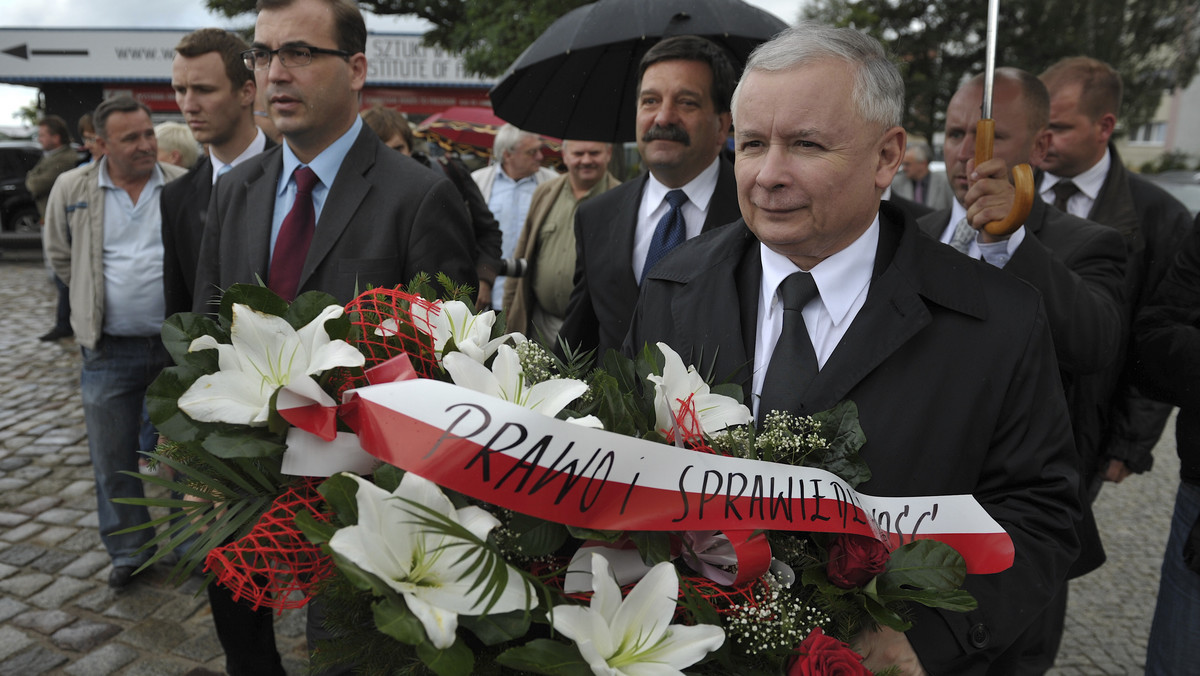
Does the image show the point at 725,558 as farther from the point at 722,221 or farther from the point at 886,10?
the point at 886,10

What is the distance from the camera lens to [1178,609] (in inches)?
111

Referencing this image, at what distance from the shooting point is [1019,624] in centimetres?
Answer: 177

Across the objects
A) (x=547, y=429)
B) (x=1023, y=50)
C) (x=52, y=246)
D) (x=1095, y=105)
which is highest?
(x=1023, y=50)

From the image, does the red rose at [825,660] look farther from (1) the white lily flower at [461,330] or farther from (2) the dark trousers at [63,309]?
(2) the dark trousers at [63,309]

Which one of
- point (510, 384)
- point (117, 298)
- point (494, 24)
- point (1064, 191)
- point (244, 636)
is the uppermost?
point (494, 24)

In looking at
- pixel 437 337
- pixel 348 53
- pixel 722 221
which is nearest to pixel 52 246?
pixel 348 53

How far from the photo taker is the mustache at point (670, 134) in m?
3.40

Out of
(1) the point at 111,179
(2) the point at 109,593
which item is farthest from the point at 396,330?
(1) the point at 111,179

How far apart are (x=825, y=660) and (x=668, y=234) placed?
229cm

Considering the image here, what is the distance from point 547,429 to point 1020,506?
111 cm

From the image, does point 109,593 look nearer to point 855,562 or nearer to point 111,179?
point 111,179

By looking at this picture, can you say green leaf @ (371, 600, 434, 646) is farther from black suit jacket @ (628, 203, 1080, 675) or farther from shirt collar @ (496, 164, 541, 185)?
shirt collar @ (496, 164, 541, 185)

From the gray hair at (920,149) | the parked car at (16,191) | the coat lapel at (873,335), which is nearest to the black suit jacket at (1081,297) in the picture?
the coat lapel at (873,335)

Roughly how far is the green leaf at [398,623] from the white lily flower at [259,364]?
1.27 ft
